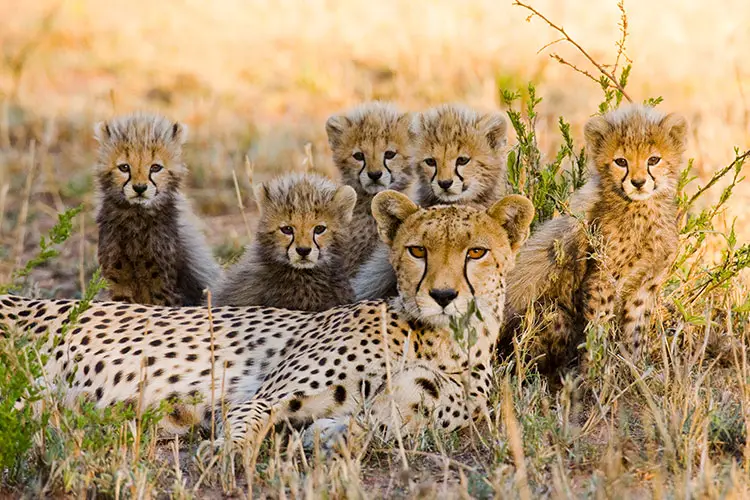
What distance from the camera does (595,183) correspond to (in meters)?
4.41

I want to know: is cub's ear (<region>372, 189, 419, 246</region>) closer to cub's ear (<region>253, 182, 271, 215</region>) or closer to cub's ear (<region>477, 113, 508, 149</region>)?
cub's ear (<region>253, 182, 271, 215</region>)

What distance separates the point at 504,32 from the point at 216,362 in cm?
691

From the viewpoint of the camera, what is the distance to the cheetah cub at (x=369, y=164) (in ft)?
17.0

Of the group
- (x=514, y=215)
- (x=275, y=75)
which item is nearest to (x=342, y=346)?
(x=514, y=215)

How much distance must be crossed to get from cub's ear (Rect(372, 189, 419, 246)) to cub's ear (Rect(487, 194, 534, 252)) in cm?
26

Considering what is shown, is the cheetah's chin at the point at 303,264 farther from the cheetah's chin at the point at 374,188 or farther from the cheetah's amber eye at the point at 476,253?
the cheetah's amber eye at the point at 476,253

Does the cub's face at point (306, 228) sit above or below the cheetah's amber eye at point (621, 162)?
below

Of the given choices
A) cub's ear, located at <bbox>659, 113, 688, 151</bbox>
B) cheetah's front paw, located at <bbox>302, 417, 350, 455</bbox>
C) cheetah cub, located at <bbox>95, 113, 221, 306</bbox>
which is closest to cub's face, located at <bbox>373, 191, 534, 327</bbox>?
cheetah's front paw, located at <bbox>302, 417, 350, 455</bbox>

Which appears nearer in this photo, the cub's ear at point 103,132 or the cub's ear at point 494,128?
the cub's ear at point 494,128

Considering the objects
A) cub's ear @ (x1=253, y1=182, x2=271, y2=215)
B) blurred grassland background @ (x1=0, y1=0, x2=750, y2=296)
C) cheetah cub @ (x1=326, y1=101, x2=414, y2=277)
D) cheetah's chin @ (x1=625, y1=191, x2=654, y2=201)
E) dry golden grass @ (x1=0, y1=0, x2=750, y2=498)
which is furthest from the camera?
blurred grassland background @ (x1=0, y1=0, x2=750, y2=296)

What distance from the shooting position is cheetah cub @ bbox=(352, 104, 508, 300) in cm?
477

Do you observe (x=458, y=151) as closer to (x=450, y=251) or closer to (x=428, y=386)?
(x=450, y=251)

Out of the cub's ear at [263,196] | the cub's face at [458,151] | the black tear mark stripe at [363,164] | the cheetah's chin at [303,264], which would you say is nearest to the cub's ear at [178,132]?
the cub's ear at [263,196]

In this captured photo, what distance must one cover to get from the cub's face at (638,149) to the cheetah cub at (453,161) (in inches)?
26.1
